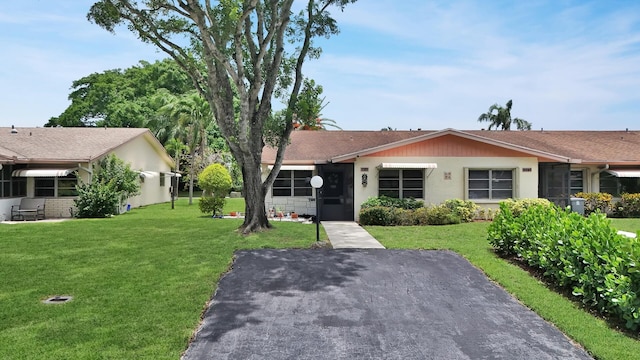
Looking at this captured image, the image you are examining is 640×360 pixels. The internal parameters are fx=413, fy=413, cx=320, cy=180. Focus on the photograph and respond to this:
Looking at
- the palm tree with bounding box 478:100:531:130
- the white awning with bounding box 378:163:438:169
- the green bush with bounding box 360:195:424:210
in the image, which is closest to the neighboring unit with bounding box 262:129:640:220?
the white awning with bounding box 378:163:438:169

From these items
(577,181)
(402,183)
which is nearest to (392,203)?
(402,183)

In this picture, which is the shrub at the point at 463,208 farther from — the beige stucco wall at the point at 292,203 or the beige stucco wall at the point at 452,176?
the beige stucco wall at the point at 292,203

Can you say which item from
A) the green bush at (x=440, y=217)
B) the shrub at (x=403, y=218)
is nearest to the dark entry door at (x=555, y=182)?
the green bush at (x=440, y=217)

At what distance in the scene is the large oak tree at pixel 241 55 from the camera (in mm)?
12641

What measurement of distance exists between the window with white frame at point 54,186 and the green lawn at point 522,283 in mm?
15333

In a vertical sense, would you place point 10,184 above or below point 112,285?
above

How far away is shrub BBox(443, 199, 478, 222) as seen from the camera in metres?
16.8

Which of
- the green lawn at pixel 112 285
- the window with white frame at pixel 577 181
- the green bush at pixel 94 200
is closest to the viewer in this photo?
the green lawn at pixel 112 285

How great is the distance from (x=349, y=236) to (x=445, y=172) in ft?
21.6

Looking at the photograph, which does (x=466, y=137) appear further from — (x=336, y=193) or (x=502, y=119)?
(x=502, y=119)

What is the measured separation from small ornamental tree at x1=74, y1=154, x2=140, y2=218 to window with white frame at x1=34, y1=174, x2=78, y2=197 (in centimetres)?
131

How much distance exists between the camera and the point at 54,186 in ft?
66.4

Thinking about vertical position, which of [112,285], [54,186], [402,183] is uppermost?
[402,183]

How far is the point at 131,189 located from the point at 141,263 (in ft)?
44.6
